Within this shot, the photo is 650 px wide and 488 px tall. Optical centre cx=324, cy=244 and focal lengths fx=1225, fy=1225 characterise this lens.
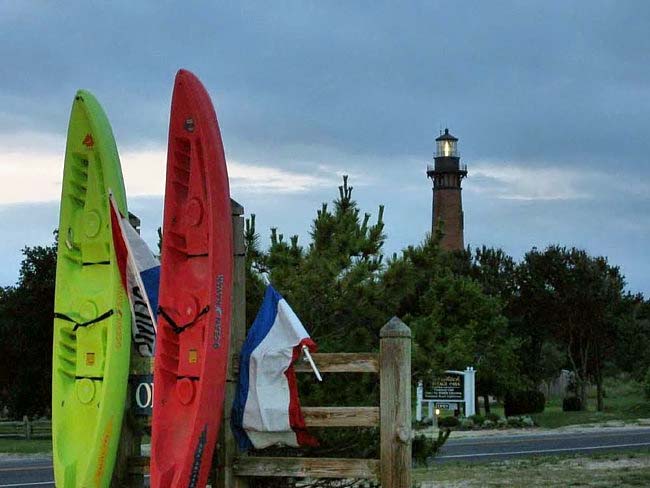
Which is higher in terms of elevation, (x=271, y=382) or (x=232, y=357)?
(x=232, y=357)

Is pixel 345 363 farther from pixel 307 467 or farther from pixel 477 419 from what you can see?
pixel 477 419

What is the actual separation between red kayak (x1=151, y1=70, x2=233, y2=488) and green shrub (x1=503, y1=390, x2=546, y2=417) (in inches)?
1375

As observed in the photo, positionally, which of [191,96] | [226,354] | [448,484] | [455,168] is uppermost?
[455,168]

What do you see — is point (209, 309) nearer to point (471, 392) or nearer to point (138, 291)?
point (138, 291)

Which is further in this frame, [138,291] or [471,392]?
[471,392]

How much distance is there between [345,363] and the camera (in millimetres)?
8352

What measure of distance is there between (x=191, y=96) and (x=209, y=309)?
1542mm

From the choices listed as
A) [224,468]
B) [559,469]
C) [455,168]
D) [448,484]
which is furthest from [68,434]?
[455,168]

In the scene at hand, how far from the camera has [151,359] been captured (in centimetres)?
955

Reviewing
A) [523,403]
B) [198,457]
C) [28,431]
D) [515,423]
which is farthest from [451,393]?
[198,457]

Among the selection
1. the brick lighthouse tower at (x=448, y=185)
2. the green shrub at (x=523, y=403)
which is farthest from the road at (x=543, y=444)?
the brick lighthouse tower at (x=448, y=185)

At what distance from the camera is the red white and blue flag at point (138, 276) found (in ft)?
30.8

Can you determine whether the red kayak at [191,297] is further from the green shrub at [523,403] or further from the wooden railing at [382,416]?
the green shrub at [523,403]

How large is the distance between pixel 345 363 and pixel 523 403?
35287 mm
